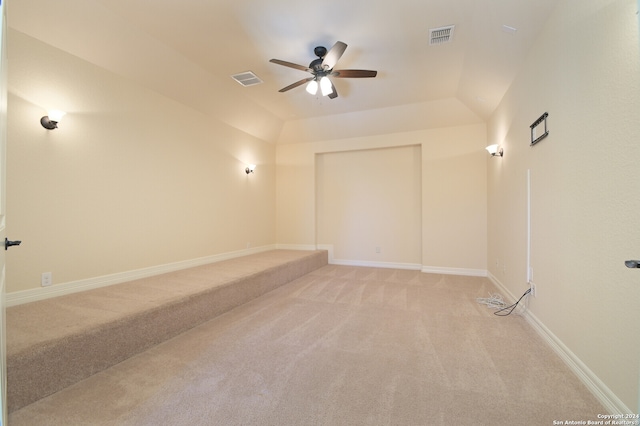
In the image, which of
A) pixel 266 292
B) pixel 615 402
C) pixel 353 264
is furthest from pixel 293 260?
pixel 615 402

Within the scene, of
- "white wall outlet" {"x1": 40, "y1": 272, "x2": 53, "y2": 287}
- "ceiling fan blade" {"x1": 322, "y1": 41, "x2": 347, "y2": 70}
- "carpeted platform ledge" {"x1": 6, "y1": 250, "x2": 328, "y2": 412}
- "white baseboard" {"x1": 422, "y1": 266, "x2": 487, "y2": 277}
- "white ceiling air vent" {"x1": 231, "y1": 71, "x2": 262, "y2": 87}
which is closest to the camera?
"carpeted platform ledge" {"x1": 6, "y1": 250, "x2": 328, "y2": 412}

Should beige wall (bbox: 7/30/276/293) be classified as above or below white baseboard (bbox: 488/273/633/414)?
above

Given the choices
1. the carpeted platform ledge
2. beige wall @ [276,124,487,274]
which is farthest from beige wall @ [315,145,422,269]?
the carpeted platform ledge

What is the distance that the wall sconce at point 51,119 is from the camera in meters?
2.47

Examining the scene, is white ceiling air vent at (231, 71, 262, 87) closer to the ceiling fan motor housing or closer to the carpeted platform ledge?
the ceiling fan motor housing

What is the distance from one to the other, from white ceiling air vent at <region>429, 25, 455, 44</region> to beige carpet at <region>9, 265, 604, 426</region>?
294cm

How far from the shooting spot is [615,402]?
1475 mm

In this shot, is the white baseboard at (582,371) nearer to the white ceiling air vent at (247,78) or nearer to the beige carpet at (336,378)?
the beige carpet at (336,378)

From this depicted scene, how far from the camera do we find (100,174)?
9.53ft

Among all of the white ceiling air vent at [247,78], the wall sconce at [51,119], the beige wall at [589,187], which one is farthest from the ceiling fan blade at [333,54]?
the wall sconce at [51,119]

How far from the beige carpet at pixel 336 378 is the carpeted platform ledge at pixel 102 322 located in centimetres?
9

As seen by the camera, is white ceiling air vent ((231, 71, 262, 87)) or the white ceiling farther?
white ceiling air vent ((231, 71, 262, 87))

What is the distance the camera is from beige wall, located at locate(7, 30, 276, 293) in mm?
2365

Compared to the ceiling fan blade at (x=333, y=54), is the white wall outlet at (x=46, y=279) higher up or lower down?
lower down
